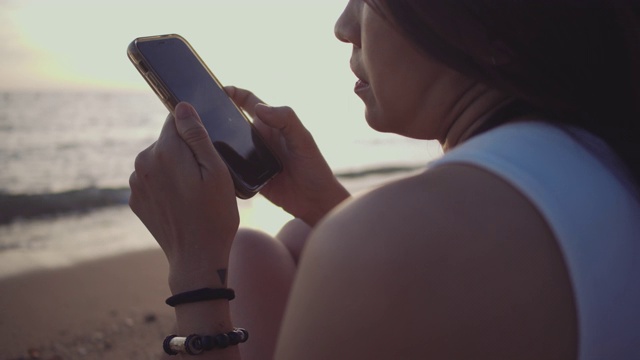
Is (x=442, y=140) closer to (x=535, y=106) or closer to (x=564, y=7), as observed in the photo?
(x=535, y=106)

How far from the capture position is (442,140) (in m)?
1.46

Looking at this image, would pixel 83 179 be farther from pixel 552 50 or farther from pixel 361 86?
pixel 552 50

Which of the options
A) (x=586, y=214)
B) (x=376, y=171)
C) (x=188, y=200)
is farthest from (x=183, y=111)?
(x=376, y=171)

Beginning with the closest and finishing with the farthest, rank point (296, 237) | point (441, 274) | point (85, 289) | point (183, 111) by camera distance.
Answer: point (441, 274), point (183, 111), point (296, 237), point (85, 289)

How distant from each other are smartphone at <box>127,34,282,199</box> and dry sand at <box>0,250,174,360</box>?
2104 millimetres

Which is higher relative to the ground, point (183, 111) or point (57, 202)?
point (183, 111)

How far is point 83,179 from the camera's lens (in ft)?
30.3

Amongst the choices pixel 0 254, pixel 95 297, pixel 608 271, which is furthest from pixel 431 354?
pixel 0 254

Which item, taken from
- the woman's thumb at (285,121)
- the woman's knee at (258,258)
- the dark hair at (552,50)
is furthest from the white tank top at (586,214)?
the woman's knee at (258,258)

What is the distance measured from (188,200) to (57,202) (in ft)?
22.5

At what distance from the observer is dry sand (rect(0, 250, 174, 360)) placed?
3789mm

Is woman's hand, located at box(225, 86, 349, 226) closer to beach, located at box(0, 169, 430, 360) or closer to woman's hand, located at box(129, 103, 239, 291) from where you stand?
woman's hand, located at box(129, 103, 239, 291)

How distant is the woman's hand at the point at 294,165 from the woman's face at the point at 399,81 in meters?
0.46

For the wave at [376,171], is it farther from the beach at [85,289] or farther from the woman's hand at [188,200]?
the woman's hand at [188,200]
